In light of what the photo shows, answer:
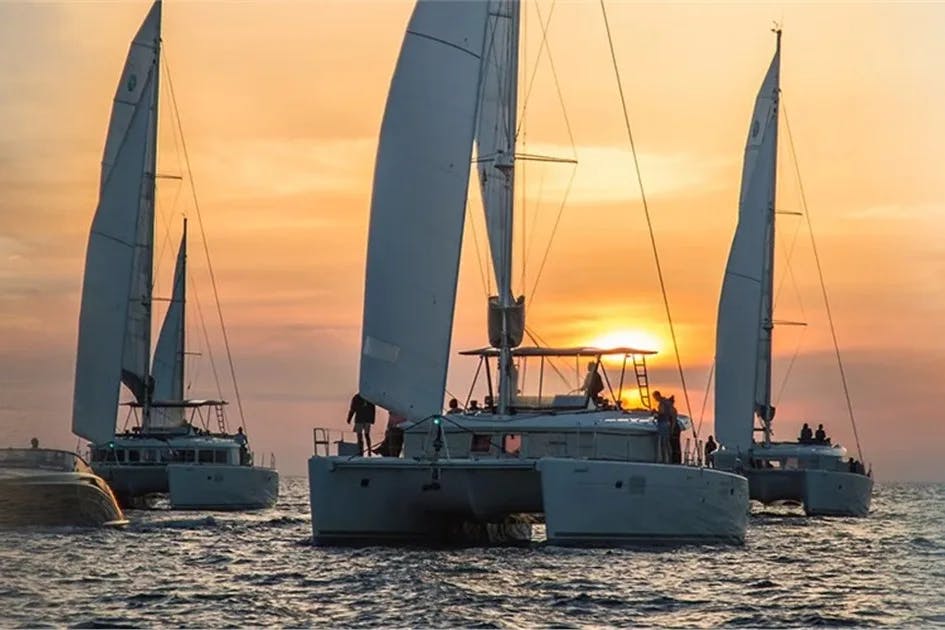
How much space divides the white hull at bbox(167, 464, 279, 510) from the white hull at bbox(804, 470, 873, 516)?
54.5ft

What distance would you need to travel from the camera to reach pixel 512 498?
32.5 metres

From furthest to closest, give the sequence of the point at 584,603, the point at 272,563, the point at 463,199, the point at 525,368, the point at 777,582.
A: the point at 525,368
the point at 463,199
the point at 272,563
the point at 777,582
the point at 584,603

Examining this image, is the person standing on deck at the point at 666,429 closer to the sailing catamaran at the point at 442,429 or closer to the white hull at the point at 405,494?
the sailing catamaran at the point at 442,429

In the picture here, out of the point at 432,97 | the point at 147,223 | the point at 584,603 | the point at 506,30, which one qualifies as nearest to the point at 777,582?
the point at 584,603

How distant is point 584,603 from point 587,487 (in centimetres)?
702

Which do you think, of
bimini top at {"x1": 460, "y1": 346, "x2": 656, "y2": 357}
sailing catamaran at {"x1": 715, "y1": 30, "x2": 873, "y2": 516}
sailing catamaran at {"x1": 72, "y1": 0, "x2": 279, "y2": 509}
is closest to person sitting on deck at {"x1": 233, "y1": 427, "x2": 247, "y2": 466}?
sailing catamaran at {"x1": 72, "y1": 0, "x2": 279, "y2": 509}

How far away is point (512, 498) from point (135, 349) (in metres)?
27.8

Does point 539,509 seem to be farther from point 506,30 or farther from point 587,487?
point 506,30

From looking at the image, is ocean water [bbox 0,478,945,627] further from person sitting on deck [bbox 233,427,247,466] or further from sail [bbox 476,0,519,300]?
person sitting on deck [bbox 233,427,247,466]

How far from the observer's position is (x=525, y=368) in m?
36.0

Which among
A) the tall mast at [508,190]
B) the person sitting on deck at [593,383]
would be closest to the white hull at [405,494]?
the tall mast at [508,190]

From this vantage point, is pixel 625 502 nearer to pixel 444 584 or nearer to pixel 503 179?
pixel 444 584

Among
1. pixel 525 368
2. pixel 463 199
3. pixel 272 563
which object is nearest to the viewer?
pixel 272 563

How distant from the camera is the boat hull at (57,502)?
3331 cm
